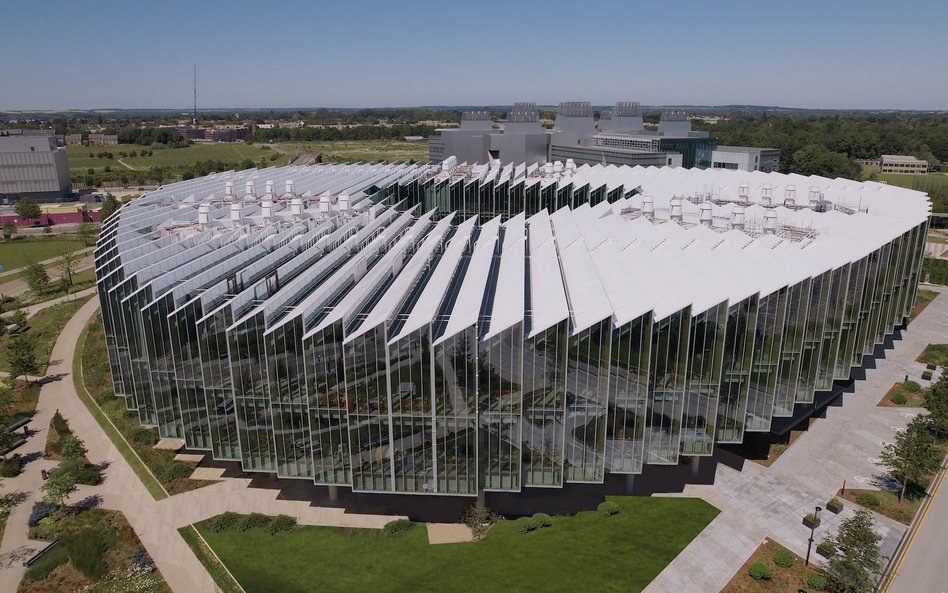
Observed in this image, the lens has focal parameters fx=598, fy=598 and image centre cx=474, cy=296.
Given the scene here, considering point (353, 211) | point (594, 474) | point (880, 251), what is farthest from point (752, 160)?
point (594, 474)

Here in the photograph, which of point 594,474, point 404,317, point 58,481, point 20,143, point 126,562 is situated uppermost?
point 20,143

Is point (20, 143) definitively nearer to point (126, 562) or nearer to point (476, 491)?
point (126, 562)

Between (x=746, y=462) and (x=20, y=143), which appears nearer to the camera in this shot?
(x=746, y=462)

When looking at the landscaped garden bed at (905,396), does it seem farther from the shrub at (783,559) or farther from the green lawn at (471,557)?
the green lawn at (471,557)

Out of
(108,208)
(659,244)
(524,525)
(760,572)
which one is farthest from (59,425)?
(108,208)

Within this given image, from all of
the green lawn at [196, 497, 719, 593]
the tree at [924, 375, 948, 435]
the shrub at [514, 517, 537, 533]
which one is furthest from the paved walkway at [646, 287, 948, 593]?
the shrub at [514, 517, 537, 533]

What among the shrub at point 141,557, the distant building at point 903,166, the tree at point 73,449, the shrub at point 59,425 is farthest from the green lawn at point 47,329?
the distant building at point 903,166

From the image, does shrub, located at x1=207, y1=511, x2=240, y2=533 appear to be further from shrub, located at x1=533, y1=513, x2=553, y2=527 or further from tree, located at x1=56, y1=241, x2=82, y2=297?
tree, located at x1=56, y1=241, x2=82, y2=297
